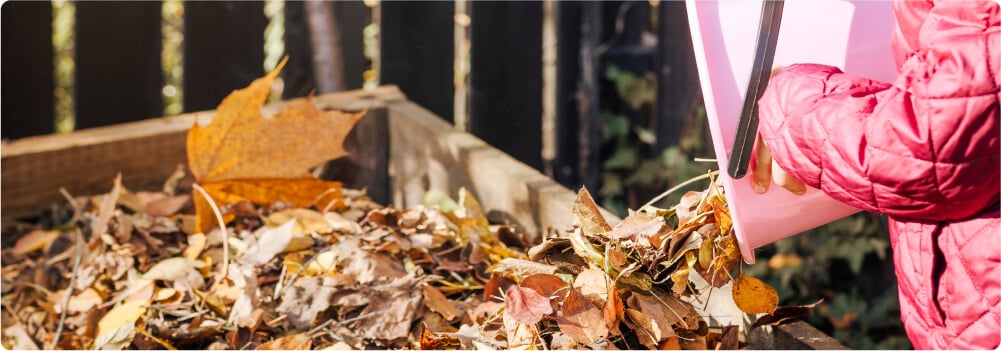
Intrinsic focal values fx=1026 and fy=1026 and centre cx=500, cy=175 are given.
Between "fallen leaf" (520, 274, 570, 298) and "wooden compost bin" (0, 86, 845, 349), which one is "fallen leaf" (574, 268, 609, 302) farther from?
"wooden compost bin" (0, 86, 845, 349)

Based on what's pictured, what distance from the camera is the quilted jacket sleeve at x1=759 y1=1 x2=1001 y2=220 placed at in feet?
2.68

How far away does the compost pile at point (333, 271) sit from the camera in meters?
1.05

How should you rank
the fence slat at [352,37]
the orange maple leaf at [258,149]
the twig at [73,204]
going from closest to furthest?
the orange maple leaf at [258,149]
the twig at [73,204]
the fence slat at [352,37]

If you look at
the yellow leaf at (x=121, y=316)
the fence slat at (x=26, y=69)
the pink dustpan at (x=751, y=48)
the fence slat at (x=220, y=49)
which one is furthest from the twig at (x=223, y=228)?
the fence slat at (x=26, y=69)

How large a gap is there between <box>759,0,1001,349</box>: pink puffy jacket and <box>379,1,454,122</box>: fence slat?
1608 mm

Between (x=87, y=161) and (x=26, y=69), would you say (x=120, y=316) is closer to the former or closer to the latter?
(x=87, y=161)

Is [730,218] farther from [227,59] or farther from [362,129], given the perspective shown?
[227,59]

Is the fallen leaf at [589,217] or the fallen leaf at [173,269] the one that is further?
the fallen leaf at [173,269]

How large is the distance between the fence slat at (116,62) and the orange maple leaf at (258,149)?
911 millimetres

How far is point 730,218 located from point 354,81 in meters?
1.59

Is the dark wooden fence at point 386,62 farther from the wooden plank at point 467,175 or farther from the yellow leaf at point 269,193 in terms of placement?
the yellow leaf at point 269,193

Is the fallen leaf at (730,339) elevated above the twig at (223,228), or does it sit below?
above

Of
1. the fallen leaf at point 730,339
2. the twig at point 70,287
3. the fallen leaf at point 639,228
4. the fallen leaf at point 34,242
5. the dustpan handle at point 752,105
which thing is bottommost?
the fallen leaf at point 34,242

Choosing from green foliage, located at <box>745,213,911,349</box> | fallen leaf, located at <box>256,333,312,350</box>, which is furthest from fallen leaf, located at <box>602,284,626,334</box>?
green foliage, located at <box>745,213,911,349</box>
